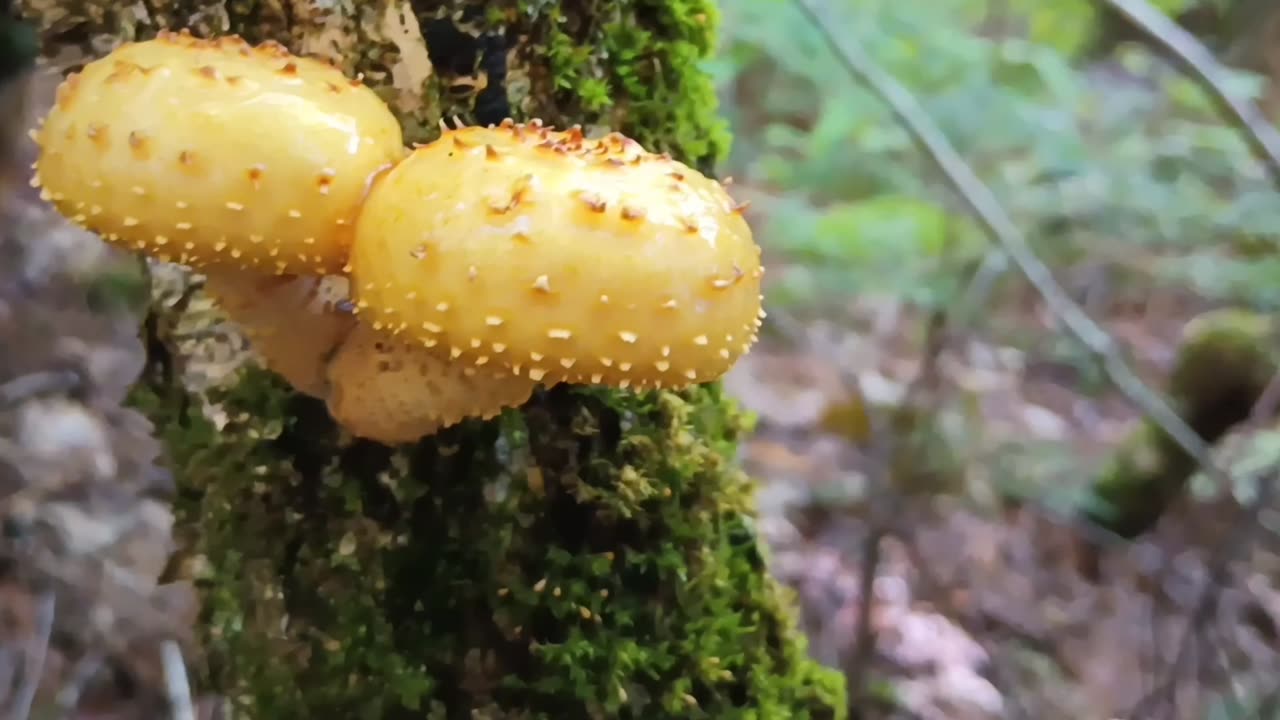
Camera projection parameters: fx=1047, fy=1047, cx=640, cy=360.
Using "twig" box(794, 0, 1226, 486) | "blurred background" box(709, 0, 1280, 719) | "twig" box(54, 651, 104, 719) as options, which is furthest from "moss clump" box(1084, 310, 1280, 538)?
"twig" box(54, 651, 104, 719)

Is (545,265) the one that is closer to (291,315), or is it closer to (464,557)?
(291,315)

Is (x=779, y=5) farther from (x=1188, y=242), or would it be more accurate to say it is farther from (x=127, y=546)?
(x=127, y=546)


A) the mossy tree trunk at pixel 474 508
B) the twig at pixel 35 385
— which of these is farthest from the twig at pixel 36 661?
the mossy tree trunk at pixel 474 508

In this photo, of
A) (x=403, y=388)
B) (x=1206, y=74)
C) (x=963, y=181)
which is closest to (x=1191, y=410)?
→ (x=963, y=181)

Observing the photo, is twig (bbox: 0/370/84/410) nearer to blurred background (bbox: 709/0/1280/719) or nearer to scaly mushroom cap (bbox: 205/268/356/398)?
blurred background (bbox: 709/0/1280/719)

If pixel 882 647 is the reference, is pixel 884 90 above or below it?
above

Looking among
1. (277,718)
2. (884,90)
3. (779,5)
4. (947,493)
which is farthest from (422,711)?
(947,493)
